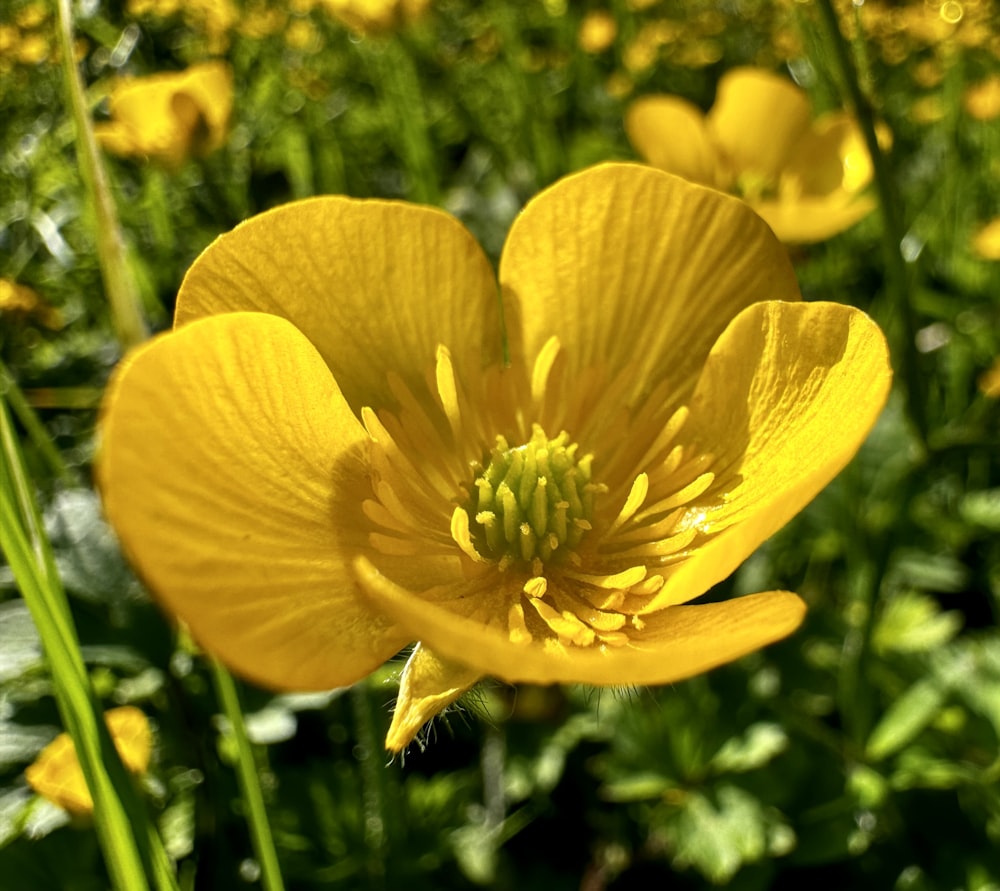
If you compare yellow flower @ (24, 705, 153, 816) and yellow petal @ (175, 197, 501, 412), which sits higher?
yellow petal @ (175, 197, 501, 412)

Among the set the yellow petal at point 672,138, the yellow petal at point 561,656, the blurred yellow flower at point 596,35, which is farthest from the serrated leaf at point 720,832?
the blurred yellow flower at point 596,35

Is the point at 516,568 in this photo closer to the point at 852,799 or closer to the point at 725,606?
the point at 725,606

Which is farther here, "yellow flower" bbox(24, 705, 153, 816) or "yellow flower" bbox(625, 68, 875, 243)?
"yellow flower" bbox(625, 68, 875, 243)

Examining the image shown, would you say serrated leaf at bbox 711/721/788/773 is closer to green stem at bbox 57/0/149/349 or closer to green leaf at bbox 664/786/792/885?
green leaf at bbox 664/786/792/885

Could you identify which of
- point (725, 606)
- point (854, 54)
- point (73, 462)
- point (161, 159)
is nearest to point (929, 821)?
point (725, 606)

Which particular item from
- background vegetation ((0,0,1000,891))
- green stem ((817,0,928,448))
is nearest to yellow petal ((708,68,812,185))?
background vegetation ((0,0,1000,891))

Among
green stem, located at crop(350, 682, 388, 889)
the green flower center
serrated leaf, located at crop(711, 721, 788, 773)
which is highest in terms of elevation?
the green flower center
